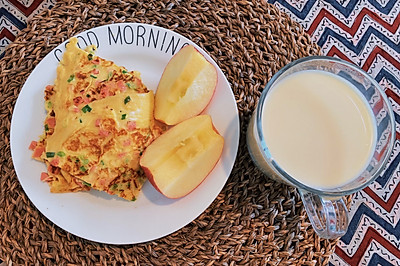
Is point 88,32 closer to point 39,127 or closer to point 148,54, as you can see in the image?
point 148,54

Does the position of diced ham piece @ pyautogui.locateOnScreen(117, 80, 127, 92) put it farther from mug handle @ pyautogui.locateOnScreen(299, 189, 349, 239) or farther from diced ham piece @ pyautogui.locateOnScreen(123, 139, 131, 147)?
mug handle @ pyautogui.locateOnScreen(299, 189, 349, 239)

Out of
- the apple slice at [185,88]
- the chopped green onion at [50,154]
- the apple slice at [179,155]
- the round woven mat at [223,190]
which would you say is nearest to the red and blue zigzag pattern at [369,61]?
the round woven mat at [223,190]

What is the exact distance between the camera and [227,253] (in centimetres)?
133

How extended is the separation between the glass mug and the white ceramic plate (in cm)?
13

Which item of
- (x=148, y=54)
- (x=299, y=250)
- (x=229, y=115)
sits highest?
(x=148, y=54)

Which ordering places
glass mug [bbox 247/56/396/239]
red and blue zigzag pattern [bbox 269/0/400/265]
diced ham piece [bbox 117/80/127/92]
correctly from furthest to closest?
red and blue zigzag pattern [bbox 269/0/400/265] < diced ham piece [bbox 117/80/127/92] < glass mug [bbox 247/56/396/239]

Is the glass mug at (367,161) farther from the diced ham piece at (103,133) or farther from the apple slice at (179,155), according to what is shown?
the diced ham piece at (103,133)

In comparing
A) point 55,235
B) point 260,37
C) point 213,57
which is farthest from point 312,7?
point 55,235

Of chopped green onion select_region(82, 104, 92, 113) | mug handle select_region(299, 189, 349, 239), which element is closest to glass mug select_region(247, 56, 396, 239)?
mug handle select_region(299, 189, 349, 239)

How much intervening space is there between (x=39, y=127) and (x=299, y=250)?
→ 849 mm


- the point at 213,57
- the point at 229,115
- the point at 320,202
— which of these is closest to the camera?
the point at 320,202

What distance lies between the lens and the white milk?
1.18m

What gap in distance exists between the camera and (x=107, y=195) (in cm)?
129

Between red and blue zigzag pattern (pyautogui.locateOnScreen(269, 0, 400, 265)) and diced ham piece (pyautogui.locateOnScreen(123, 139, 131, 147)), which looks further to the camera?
red and blue zigzag pattern (pyautogui.locateOnScreen(269, 0, 400, 265))
